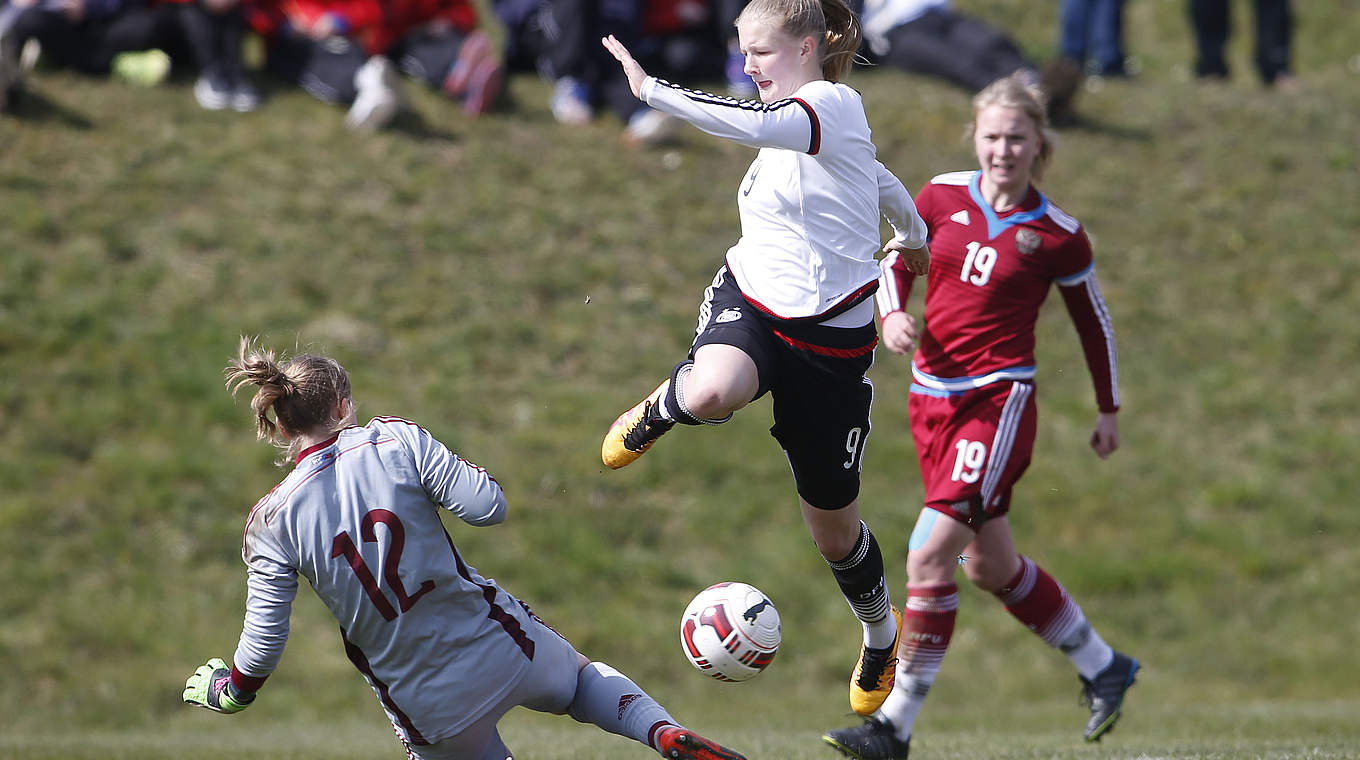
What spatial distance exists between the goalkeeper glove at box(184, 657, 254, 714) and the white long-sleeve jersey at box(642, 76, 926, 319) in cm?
208

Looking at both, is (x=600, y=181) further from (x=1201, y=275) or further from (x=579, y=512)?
(x=1201, y=275)

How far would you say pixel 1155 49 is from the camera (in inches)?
677

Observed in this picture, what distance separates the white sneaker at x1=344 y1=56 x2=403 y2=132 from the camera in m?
12.6

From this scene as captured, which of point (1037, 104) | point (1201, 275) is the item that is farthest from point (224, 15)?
point (1201, 275)

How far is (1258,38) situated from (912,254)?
12224mm

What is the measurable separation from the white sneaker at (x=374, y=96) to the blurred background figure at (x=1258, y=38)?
28.7ft

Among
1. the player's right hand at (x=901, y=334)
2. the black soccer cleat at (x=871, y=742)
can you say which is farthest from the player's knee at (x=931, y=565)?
the player's right hand at (x=901, y=334)

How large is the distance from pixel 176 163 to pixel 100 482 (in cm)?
333

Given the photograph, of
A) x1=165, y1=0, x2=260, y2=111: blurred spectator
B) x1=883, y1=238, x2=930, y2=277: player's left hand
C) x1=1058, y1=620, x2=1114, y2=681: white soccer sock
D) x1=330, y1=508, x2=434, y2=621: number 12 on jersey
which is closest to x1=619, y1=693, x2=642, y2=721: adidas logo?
x1=330, y1=508, x2=434, y2=621: number 12 on jersey

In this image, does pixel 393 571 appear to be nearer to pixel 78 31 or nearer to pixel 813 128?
pixel 813 128

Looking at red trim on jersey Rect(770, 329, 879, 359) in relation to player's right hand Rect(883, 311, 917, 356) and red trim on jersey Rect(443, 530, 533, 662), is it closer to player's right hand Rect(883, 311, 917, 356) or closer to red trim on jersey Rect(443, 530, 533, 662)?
player's right hand Rect(883, 311, 917, 356)

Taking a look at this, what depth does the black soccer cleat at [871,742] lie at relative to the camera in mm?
5367

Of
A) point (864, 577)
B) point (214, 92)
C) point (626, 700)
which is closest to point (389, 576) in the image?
point (626, 700)

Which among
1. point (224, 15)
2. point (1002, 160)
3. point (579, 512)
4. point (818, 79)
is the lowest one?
point (579, 512)
